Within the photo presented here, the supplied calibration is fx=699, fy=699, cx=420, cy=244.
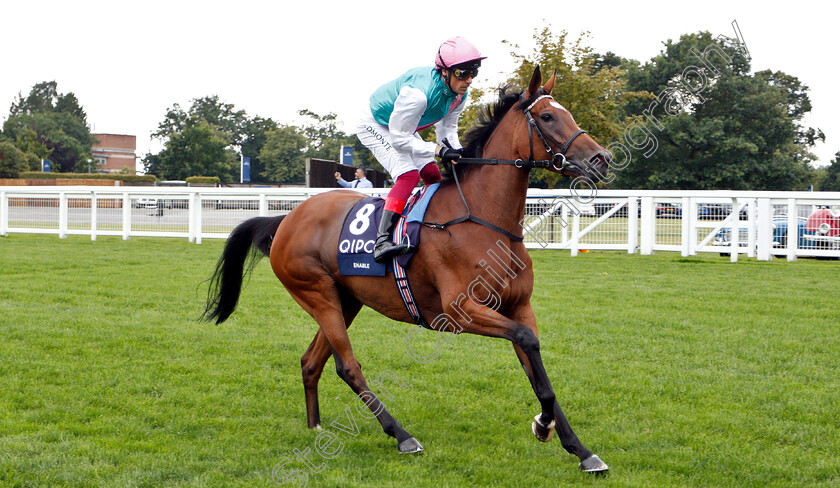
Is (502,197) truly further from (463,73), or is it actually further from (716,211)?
(716,211)

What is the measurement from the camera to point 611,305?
8609 mm

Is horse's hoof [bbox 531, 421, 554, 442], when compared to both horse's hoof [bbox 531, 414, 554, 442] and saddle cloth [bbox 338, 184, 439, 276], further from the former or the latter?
saddle cloth [bbox 338, 184, 439, 276]

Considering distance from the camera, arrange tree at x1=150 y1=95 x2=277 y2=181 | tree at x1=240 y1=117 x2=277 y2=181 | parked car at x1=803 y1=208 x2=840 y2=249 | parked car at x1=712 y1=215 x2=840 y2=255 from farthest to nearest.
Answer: tree at x1=240 y1=117 x2=277 y2=181, tree at x1=150 y1=95 x2=277 y2=181, parked car at x1=712 y1=215 x2=840 y2=255, parked car at x1=803 y1=208 x2=840 y2=249

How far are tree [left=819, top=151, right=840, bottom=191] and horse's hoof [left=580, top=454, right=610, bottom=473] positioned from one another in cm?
7041

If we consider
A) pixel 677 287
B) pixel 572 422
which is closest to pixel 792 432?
pixel 572 422

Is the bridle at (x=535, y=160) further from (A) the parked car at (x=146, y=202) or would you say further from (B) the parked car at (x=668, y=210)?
(A) the parked car at (x=146, y=202)

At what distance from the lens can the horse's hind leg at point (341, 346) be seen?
4.10 metres

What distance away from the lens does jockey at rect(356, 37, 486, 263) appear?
4.15 meters

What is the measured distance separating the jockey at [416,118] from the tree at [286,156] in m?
72.1

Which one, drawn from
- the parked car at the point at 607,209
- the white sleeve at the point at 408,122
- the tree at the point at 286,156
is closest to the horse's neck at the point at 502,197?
→ the white sleeve at the point at 408,122

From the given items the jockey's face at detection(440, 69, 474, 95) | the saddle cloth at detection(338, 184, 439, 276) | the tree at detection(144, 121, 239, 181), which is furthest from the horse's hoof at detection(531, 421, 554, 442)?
the tree at detection(144, 121, 239, 181)

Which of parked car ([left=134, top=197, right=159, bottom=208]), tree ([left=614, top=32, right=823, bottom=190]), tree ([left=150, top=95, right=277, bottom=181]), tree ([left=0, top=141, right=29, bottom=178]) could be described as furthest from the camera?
tree ([left=150, top=95, right=277, bottom=181])

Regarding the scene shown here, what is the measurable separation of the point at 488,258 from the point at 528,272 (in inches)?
9.9

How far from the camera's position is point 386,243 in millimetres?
4246
